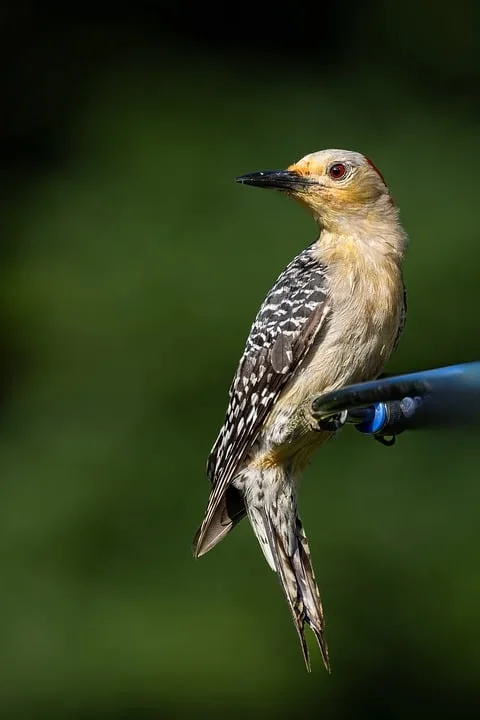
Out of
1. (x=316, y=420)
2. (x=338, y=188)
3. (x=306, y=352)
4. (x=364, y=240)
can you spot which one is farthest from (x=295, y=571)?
(x=338, y=188)

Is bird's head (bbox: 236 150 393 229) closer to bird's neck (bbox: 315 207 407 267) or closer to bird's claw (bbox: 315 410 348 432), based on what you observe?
bird's neck (bbox: 315 207 407 267)

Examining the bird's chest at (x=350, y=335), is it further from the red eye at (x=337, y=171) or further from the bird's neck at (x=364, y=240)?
the red eye at (x=337, y=171)

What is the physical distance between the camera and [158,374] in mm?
5820

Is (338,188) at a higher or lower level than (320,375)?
higher

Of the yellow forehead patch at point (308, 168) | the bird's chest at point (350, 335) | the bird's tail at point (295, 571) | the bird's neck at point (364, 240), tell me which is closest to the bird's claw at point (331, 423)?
the bird's chest at point (350, 335)

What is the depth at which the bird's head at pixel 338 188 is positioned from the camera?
3928 mm

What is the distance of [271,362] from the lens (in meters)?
3.91

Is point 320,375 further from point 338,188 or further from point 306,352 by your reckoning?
point 338,188

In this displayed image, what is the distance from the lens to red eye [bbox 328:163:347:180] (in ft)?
13.0

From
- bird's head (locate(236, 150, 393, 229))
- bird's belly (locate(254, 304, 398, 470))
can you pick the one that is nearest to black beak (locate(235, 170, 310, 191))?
bird's head (locate(236, 150, 393, 229))

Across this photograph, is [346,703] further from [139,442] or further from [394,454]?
[139,442]

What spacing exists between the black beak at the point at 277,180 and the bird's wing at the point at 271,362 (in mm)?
249

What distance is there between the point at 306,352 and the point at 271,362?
11 cm

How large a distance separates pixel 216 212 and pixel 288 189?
7.17 ft
